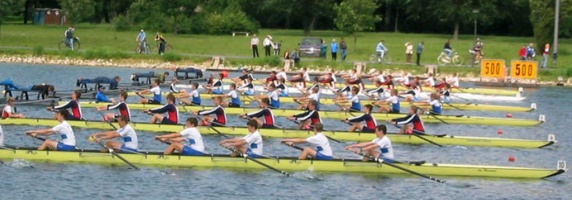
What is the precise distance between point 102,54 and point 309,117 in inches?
1370

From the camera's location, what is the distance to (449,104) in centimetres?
4738

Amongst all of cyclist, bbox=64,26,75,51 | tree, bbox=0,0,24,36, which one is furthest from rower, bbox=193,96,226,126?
tree, bbox=0,0,24,36

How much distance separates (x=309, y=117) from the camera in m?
34.1

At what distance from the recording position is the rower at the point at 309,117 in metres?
33.6

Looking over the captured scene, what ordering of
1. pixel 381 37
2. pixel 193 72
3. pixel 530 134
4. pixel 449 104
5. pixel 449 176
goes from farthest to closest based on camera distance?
pixel 381 37, pixel 193 72, pixel 449 104, pixel 530 134, pixel 449 176

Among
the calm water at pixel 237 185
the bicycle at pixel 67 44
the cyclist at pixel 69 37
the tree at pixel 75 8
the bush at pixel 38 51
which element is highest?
the tree at pixel 75 8

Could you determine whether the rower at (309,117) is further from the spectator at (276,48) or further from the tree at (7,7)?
the tree at (7,7)

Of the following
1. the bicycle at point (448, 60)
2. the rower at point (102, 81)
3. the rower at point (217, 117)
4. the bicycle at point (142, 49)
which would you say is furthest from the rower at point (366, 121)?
the bicycle at point (142, 49)

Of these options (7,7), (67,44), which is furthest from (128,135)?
(7,7)

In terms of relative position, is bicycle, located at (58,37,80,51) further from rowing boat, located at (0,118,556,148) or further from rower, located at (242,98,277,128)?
rower, located at (242,98,277,128)

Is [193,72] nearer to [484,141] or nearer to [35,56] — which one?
[35,56]

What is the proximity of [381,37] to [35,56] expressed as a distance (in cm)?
2555

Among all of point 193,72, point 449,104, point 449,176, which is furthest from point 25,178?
point 193,72

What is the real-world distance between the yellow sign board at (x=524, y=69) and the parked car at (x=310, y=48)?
12941 mm
